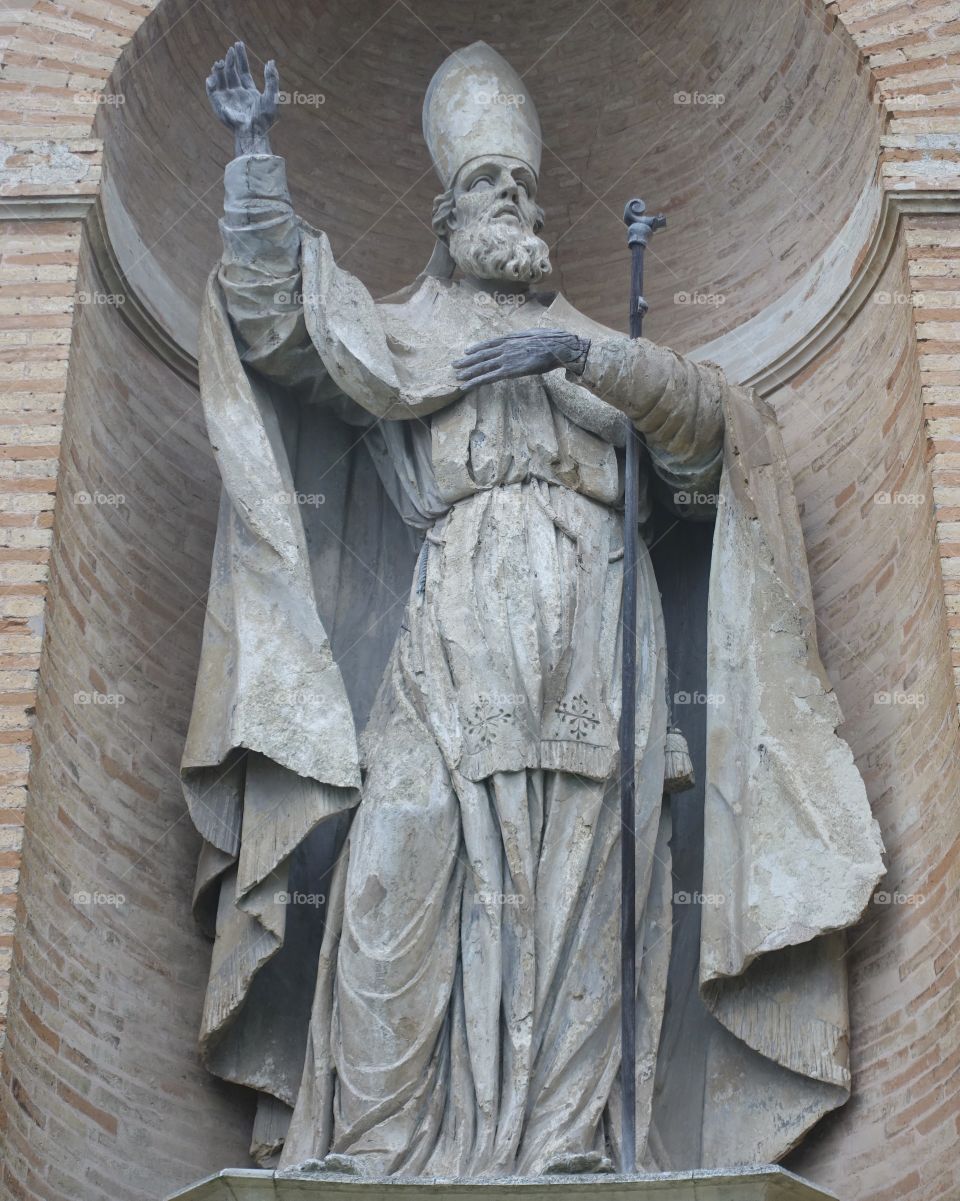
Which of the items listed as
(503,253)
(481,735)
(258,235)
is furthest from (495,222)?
(481,735)

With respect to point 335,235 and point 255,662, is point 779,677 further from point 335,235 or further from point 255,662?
point 335,235

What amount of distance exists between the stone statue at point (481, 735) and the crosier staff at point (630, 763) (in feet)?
0.26

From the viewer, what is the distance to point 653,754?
22.7 ft

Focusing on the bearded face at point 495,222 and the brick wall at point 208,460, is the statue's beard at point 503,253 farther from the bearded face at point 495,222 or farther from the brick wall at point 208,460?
the brick wall at point 208,460

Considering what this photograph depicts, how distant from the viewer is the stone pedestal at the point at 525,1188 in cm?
581

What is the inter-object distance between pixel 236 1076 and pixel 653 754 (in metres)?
1.47

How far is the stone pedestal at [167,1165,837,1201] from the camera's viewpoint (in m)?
5.81

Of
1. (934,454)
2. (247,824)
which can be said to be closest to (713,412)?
(934,454)

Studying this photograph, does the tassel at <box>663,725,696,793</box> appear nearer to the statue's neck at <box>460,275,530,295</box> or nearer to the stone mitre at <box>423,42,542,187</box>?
the statue's neck at <box>460,275,530,295</box>

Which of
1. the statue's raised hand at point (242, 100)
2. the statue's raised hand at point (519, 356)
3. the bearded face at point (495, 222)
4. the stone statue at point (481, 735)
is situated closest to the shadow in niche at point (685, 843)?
the stone statue at point (481, 735)

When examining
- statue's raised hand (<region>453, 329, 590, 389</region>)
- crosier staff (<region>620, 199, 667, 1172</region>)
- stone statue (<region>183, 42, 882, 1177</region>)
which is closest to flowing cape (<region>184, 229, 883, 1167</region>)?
stone statue (<region>183, 42, 882, 1177</region>)

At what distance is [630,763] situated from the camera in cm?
666

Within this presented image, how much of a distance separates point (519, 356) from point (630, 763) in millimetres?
1285

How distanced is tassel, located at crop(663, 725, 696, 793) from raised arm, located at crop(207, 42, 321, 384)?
1600mm
